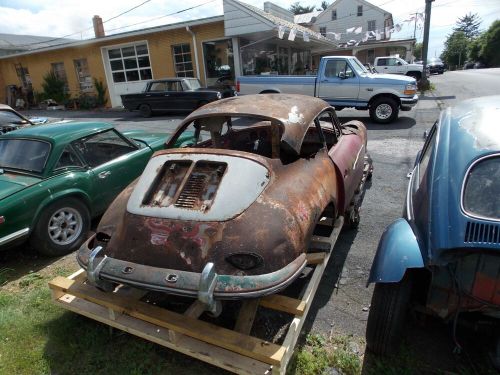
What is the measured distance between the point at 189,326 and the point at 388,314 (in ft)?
4.34

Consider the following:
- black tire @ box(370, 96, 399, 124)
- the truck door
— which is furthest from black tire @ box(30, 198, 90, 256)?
black tire @ box(370, 96, 399, 124)

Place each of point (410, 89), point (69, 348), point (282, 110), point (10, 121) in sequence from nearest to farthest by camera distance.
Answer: point (69, 348), point (282, 110), point (10, 121), point (410, 89)

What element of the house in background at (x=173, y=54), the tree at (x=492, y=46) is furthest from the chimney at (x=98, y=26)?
the tree at (x=492, y=46)

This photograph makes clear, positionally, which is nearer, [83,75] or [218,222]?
[218,222]

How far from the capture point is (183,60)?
57.2 feet

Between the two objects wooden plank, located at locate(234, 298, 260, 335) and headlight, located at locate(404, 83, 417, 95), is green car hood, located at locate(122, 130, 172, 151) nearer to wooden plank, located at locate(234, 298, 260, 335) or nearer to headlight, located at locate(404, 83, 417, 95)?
wooden plank, located at locate(234, 298, 260, 335)

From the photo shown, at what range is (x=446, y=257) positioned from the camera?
82.3 inches

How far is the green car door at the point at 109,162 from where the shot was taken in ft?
15.1

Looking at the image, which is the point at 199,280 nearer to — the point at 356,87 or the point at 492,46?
the point at 356,87

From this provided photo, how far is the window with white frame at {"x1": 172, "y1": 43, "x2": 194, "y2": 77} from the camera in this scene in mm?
17156

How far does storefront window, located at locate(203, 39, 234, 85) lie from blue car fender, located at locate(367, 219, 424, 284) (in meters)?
15.2

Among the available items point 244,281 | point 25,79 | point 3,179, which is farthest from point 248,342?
point 25,79

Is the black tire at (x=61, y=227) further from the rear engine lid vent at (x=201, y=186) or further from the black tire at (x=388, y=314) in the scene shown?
the black tire at (x=388, y=314)

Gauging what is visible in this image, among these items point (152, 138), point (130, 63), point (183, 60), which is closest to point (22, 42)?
point (130, 63)
